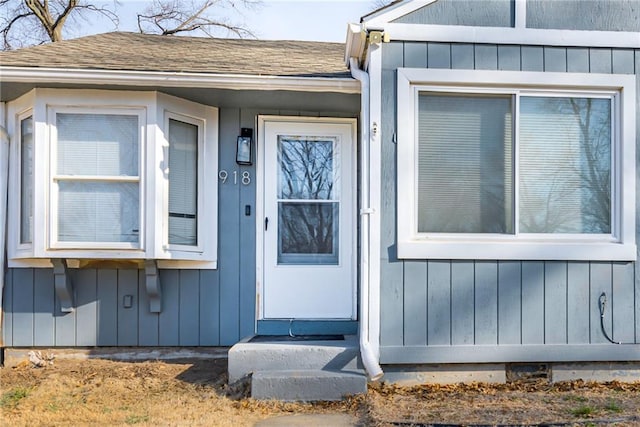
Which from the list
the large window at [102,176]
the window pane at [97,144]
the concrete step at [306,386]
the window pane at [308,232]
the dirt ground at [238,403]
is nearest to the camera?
the dirt ground at [238,403]

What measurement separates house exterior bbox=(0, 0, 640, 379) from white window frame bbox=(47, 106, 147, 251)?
2 cm

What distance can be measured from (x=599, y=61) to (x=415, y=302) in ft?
7.84

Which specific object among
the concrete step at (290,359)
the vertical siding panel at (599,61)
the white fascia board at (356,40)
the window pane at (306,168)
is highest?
the white fascia board at (356,40)

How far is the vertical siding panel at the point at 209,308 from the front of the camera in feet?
16.2

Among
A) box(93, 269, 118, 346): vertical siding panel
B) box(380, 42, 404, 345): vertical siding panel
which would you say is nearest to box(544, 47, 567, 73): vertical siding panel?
box(380, 42, 404, 345): vertical siding panel

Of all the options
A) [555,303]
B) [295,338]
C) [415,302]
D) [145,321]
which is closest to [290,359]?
[295,338]

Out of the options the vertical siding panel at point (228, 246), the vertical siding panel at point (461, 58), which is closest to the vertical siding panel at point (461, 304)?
the vertical siding panel at point (461, 58)

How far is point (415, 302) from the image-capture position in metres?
4.04

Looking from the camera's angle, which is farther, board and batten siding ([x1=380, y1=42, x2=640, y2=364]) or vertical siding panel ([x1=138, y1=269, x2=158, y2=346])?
vertical siding panel ([x1=138, y1=269, x2=158, y2=346])

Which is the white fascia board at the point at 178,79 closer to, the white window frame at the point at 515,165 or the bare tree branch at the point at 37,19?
the white window frame at the point at 515,165

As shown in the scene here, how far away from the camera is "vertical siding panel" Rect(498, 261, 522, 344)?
13.4 feet

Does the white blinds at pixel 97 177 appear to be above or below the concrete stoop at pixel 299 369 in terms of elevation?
above

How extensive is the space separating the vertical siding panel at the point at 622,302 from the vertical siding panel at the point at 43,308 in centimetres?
475

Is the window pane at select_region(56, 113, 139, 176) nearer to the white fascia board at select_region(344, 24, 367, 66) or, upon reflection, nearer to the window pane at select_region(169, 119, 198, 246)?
the window pane at select_region(169, 119, 198, 246)
